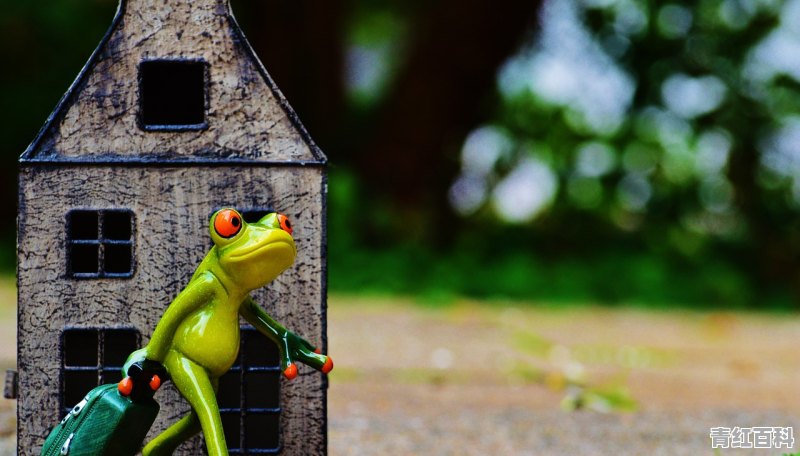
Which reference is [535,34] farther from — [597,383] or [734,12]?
[597,383]

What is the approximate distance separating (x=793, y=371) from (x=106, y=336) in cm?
377

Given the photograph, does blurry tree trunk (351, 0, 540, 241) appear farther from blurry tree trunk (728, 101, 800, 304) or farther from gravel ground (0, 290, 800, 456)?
blurry tree trunk (728, 101, 800, 304)

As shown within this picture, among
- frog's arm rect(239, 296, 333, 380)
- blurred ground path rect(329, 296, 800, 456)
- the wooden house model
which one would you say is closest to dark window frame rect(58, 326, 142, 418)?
the wooden house model

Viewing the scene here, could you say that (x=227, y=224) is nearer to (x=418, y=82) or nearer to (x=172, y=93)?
(x=172, y=93)

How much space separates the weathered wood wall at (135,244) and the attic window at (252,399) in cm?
5

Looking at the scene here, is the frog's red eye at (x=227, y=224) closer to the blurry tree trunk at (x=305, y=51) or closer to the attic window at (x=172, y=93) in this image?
the attic window at (x=172, y=93)

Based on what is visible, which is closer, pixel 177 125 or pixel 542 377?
pixel 177 125

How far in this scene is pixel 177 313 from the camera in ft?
6.14

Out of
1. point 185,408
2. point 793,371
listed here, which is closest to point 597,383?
point 793,371

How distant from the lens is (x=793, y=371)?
4.68m

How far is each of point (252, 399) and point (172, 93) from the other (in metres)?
0.84

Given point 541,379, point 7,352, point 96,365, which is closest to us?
point 96,365

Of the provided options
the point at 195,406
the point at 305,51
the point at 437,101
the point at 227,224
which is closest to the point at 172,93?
the point at 227,224

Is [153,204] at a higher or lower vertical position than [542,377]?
higher
